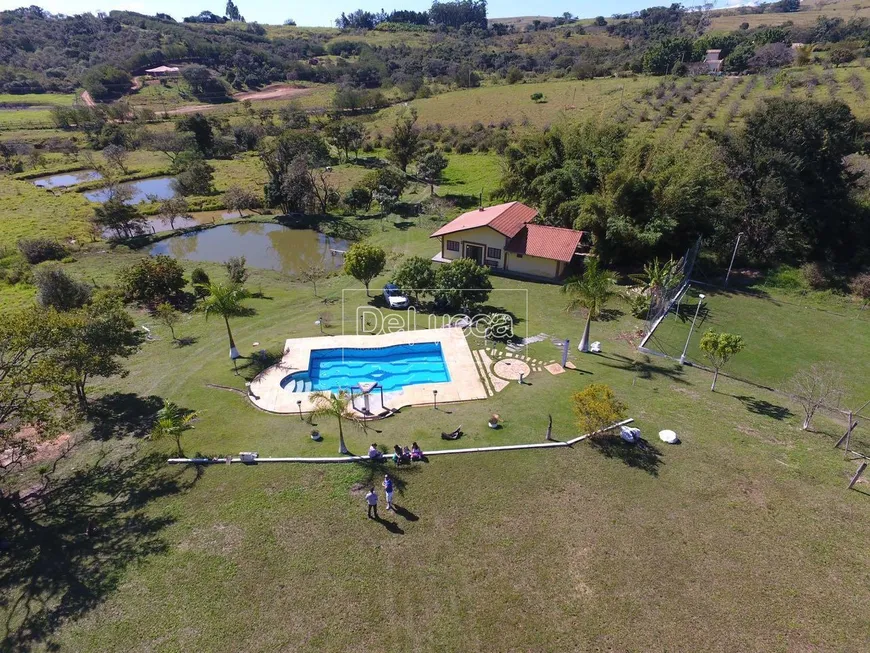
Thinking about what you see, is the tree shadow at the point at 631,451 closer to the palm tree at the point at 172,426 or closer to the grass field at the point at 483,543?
the grass field at the point at 483,543

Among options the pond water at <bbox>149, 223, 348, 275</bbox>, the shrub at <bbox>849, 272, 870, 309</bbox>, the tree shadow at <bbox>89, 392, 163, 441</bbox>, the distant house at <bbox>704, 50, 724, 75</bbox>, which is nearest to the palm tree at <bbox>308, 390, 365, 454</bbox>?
the tree shadow at <bbox>89, 392, 163, 441</bbox>

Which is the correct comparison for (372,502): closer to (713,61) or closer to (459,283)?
(459,283)

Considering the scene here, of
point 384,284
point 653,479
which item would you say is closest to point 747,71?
point 384,284

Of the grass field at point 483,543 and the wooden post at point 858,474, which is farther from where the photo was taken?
the wooden post at point 858,474

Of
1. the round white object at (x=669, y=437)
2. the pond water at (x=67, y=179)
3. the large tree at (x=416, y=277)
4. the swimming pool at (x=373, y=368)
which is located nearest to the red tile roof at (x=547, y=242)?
the large tree at (x=416, y=277)

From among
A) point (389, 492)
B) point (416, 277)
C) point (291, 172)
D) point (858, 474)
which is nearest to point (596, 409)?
point (389, 492)

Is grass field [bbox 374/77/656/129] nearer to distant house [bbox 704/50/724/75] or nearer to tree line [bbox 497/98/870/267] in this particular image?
distant house [bbox 704/50/724/75]
